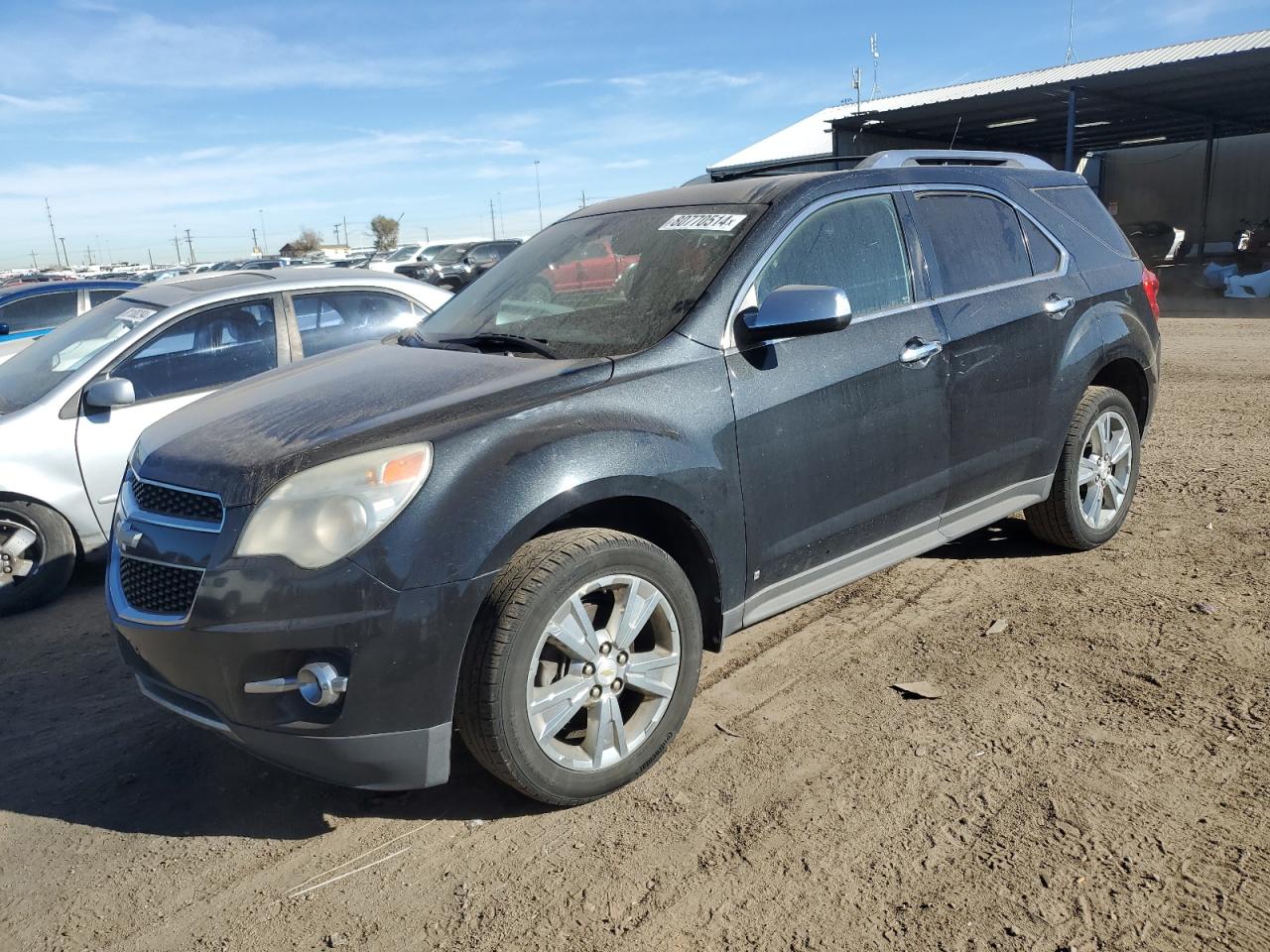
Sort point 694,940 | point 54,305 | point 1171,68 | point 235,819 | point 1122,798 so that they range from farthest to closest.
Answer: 1. point 1171,68
2. point 54,305
3. point 235,819
4. point 1122,798
5. point 694,940

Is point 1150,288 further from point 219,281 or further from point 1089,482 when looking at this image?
point 219,281

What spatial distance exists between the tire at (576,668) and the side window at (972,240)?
1.90 meters

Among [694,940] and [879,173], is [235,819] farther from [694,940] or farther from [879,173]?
[879,173]

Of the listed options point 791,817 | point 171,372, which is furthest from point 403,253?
point 791,817

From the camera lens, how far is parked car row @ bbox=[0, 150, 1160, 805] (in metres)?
2.61

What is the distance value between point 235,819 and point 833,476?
2226mm

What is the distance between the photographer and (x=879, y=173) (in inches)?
155

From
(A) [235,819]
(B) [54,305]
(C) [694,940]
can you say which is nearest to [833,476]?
(C) [694,940]

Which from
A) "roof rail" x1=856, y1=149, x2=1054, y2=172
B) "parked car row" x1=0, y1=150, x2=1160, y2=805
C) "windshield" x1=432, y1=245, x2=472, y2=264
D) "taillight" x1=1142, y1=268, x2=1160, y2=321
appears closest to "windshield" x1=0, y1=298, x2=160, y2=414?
"parked car row" x1=0, y1=150, x2=1160, y2=805

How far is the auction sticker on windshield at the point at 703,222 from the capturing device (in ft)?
11.7

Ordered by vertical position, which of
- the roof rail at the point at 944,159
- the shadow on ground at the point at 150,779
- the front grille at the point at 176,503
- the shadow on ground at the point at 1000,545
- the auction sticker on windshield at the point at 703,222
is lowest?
the shadow on ground at the point at 1000,545

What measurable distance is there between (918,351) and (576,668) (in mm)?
1817

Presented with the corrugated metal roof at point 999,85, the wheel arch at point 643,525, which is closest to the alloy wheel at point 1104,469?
the wheel arch at point 643,525

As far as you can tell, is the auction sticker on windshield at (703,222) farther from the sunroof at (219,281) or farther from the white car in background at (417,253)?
the white car in background at (417,253)
